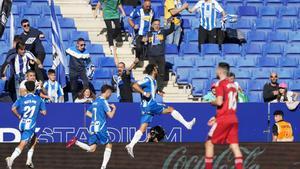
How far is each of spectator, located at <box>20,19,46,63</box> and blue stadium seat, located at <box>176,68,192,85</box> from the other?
315 cm

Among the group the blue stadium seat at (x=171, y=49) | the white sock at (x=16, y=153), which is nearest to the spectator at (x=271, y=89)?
the blue stadium seat at (x=171, y=49)

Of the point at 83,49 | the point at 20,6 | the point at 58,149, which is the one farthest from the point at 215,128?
the point at 20,6

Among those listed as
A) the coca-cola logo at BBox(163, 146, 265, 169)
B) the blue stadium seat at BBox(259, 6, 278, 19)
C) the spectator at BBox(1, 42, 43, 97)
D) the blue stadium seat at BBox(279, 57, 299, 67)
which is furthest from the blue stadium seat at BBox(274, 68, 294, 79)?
the coca-cola logo at BBox(163, 146, 265, 169)

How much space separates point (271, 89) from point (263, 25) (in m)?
3.69

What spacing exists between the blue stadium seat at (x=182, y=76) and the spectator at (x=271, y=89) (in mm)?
2064

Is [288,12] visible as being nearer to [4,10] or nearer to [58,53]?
[58,53]

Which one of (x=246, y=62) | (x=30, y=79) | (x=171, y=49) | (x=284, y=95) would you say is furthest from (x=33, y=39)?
(x=284, y=95)

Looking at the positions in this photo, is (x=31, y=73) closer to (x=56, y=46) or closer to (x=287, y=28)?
(x=56, y=46)

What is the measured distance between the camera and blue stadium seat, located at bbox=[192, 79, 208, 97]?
21844 mm

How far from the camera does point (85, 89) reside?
65.7ft

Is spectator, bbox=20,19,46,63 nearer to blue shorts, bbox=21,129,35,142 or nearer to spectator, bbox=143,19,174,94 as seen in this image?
spectator, bbox=143,19,174,94

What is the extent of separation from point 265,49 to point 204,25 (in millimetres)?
1737

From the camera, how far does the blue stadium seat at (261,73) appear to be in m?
22.5

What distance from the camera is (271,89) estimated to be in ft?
68.6
